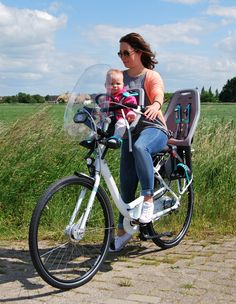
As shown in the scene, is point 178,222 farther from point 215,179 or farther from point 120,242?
point 215,179

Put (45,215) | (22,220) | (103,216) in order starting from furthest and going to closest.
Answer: (22,220)
(45,215)
(103,216)

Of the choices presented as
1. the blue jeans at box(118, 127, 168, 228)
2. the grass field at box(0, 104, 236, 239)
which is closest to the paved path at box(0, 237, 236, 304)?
the blue jeans at box(118, 127, 168, 228)

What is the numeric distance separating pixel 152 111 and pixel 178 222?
6.60ft

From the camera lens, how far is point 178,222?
6309mm

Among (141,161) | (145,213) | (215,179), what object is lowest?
(215,179)

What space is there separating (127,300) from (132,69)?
223cm

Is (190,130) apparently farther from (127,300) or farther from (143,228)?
(127,300)

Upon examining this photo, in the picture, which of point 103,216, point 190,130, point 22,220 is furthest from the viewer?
point 22,220

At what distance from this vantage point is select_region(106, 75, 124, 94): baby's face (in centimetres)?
462

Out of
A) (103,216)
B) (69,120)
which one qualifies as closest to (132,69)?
(69,120)

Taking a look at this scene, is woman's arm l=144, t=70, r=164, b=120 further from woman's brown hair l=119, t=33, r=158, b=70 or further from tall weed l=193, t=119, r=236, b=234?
tall weed l=193, t=119, r=236, b=234

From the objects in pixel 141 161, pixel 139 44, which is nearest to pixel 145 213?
pixel 141 161

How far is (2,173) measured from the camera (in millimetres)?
6797

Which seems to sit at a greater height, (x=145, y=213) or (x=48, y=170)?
(x=48, y=170)
